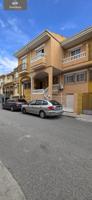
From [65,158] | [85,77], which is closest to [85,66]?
[85,77]

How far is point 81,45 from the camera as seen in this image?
19859mm

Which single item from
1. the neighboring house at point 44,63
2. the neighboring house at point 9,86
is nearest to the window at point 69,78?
the neighboring house at point 44,63

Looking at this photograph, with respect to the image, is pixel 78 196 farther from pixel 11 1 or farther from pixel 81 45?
pixel 81 45

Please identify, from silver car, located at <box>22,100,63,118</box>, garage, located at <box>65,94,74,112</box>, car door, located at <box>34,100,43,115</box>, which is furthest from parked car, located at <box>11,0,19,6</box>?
garage, located at <box>65,94,74,112</box>

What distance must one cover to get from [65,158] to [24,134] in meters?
3.51

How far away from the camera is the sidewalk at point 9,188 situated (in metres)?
3.27

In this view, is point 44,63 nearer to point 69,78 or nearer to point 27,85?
point 69,78

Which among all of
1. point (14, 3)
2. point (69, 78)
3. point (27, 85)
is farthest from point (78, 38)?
point (14, 3)

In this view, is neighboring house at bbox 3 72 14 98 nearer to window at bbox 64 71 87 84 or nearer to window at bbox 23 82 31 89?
window at bbox 23 82 31 89

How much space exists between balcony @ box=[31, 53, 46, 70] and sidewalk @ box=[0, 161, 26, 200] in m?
18.3

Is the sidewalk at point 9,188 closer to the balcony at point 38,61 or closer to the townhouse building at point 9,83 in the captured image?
the balcony at point 38,61

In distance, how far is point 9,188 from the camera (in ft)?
11.7

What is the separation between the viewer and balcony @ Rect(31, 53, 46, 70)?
21.4m

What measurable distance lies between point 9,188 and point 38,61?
65.3 ft
